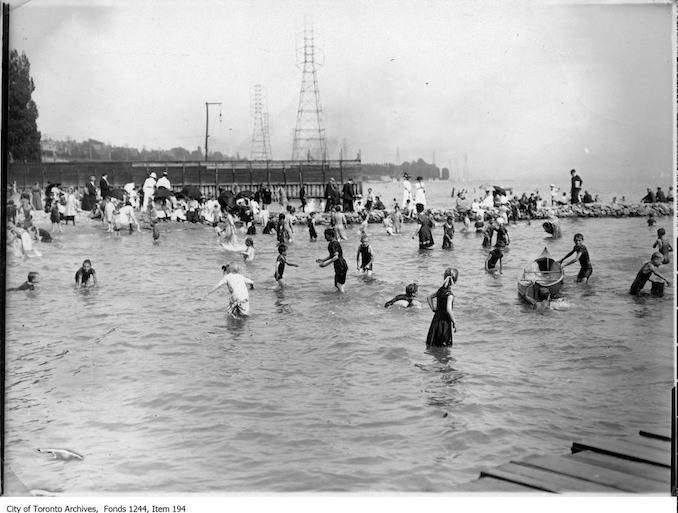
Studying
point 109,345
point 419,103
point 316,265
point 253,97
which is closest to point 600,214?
point 316,265

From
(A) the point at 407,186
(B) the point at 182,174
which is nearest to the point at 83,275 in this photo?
(B) the point at 182,174

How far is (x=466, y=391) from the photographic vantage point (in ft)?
Result: 31.7

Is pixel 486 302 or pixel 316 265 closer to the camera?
pixel 486 302

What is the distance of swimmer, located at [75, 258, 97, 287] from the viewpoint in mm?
12492

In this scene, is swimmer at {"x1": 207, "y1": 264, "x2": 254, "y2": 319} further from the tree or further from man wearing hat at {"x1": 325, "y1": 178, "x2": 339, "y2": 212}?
man wearing hat at {"x1": 325, "y1": 178, "x2": 339, "y2": 212}

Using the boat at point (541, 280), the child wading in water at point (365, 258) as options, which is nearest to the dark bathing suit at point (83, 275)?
the child wading in water at point (365, 258)

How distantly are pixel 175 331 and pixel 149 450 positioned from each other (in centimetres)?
359

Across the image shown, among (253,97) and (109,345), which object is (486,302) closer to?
(253,97)


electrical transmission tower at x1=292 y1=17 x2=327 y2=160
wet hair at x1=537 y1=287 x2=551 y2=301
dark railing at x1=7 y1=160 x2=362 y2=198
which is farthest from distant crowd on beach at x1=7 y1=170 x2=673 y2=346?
electrical transmission tower at x1=292 y1=17 x2=327 y2=160

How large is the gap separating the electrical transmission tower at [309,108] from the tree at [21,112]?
3592 millimetres

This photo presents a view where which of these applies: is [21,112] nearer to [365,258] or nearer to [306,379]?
[306,379]

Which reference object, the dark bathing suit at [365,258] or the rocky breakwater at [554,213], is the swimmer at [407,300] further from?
the rocky breakwater at [554,213]

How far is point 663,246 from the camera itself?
41.8ft

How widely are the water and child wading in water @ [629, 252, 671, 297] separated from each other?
0.85 feet
